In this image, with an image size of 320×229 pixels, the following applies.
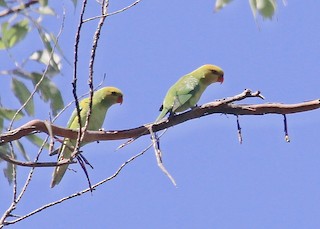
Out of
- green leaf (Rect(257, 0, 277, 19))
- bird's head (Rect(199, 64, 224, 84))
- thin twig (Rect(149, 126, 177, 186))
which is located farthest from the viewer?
bird's head (Rect(199, 64, 224, 84))

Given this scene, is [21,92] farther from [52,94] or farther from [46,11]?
[46,11]

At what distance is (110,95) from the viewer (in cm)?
352

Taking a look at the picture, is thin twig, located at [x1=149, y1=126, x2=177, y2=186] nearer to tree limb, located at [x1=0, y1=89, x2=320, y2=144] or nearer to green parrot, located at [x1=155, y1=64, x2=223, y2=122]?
tree limb, located at [x1=0, y1=89, x2=320, y2=144]

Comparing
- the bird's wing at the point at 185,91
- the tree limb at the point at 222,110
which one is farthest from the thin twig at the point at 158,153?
the bird's wing at the point at 185,91

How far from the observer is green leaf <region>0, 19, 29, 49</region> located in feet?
6.02

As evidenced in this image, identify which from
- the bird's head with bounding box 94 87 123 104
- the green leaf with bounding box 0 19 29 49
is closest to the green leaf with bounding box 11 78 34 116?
the green leaf with bounding box 0 19 29 49

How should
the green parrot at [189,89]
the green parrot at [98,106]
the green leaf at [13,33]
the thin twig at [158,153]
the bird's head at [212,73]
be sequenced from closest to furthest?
1. the thin twig at [158,153]
2. the green leaf at [13,33]
3. the green parrot at [189,89]
4. the green parrot at [98,106]
5. the bird's head at [212,73]

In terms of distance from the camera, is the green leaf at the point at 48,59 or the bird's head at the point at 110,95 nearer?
the green leaf at the point at 48,59

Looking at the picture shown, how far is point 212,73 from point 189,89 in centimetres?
35

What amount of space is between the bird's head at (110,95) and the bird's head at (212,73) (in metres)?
0.46

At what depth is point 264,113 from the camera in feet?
6.97

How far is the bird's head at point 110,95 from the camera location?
3.50 metres

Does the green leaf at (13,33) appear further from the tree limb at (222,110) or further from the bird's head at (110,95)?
the bird's head at (110,95)

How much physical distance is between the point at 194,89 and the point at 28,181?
53.6 inches
